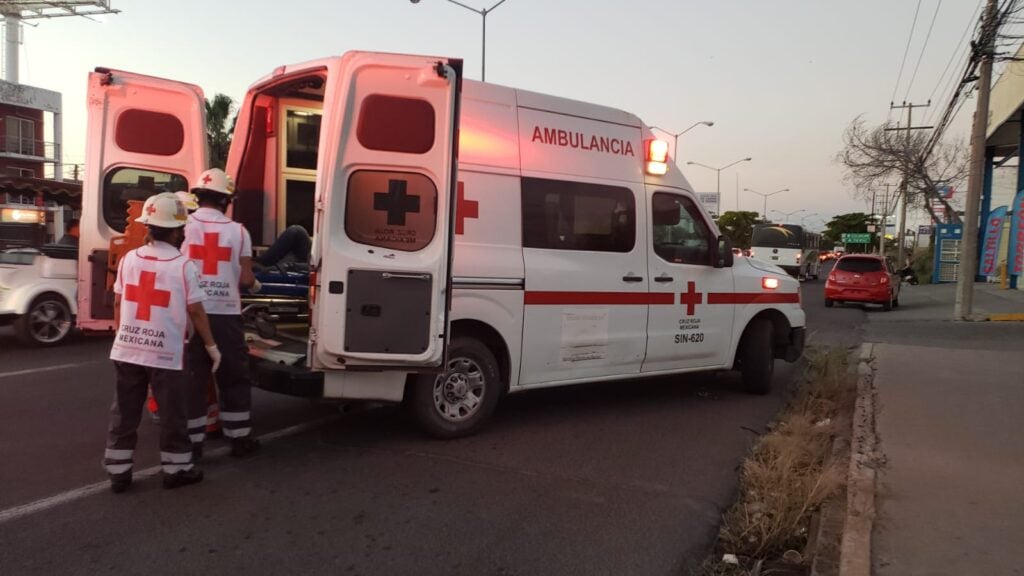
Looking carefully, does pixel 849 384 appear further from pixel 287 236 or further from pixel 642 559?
pixel 287 236

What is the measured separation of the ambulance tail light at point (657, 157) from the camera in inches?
261

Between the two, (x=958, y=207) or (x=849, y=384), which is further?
(x=958, y=207)

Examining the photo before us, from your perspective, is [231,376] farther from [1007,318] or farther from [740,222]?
[740,222]

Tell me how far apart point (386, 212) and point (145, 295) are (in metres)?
1.56

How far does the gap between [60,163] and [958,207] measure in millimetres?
50547

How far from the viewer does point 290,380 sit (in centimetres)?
496

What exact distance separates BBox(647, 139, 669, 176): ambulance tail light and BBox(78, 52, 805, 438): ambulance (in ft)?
0.07

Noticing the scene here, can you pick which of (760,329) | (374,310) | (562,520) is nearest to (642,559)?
(562,520)

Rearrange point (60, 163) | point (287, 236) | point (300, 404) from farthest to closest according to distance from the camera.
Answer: point (60, 163) < point (300, 404) < point (287, 236)

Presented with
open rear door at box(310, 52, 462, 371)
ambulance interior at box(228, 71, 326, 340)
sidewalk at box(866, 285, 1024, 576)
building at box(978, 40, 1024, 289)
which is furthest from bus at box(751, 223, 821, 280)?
open rear door at box(310, 52, 462, 371)

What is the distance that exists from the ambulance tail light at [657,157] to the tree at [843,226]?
9997 cm

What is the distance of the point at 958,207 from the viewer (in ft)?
138

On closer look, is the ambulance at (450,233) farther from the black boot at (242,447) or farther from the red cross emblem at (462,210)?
the black boot at (242,447)

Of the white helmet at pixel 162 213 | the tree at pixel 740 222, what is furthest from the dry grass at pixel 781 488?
the tree at pixel 740 222
